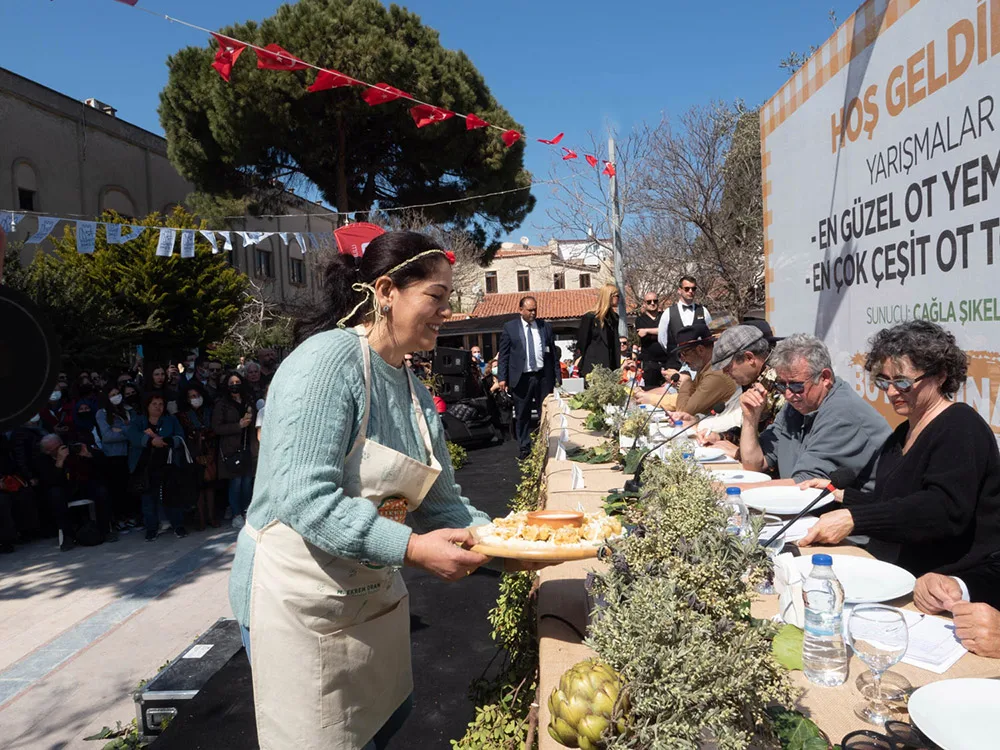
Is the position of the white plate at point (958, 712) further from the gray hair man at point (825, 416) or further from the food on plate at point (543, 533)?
the gray hair man at point (825, 416)

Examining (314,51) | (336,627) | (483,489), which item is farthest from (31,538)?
(314,51)

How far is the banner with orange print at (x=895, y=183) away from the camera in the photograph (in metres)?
2.53

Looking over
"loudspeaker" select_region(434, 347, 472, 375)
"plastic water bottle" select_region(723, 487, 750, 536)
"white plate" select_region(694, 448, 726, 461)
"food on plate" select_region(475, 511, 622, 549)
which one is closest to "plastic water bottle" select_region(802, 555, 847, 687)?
"plastic water bottle" select_region(723, 487, 750, 536)

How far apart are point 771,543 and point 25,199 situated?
23842 mm

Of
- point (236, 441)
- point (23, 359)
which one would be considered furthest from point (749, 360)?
point (236, 441)

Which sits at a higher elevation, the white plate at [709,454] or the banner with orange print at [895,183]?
the banner with orange print at [895,183]

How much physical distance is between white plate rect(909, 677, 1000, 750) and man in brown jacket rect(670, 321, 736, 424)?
3.58 m

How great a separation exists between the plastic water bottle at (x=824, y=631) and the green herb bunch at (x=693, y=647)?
22cm

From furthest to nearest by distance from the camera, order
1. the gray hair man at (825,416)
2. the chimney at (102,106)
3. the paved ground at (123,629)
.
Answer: the chimney at (102,106)
the paved ground at (123,629)
the gray hair man at (825,416)

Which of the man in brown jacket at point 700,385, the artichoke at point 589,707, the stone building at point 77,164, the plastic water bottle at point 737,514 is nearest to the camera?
the artichoke at point 589,707

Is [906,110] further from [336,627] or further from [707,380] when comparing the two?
[336,627]

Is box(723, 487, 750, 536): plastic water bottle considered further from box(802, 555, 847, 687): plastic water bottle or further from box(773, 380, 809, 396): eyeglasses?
box(773, 380, 809, 396): eyeglasses

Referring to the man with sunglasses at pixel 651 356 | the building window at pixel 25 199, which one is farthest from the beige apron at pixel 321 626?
the building window at pixel 25 199

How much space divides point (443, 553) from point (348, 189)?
2369 centimetres
